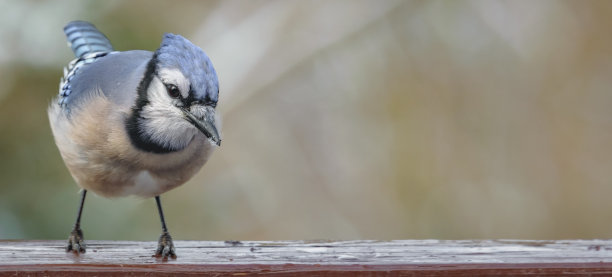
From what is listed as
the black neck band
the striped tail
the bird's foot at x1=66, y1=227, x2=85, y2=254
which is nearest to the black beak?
the black neck band

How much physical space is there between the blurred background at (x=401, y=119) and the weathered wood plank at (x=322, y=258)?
102 centimetres

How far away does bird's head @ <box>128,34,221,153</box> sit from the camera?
1238 mm

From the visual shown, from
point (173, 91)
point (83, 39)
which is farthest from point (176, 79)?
point (83, 39)

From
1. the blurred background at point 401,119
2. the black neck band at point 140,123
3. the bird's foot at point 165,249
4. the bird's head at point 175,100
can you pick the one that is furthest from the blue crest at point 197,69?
the blurred background at point 401,119

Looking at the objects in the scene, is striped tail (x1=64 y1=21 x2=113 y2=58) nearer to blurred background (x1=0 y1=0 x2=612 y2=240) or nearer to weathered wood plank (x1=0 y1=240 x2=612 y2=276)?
blurred background (x1=0 y1=0 x2=612 y2=240)

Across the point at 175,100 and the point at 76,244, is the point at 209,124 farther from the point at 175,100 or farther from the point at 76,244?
the point at 76,244

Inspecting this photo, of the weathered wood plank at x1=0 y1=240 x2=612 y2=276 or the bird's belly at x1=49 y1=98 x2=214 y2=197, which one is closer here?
the weathered wood plank at x1=0 y1=240 x2=612 y2=276

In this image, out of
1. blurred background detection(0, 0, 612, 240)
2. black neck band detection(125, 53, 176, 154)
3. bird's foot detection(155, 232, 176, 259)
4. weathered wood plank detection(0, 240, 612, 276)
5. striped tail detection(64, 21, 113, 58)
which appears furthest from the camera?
blurred background detection(0, 0, 612, 240)

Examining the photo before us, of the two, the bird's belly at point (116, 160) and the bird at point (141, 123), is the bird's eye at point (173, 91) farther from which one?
the bird's belly at point (116, 160)

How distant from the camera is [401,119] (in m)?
2.48

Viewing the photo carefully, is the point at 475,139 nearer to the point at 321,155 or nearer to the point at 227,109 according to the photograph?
the point at 321,155

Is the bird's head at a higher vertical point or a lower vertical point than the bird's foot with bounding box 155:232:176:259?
higher

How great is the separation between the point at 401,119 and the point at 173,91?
4.18ft

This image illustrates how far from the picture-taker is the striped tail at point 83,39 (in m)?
1.81
